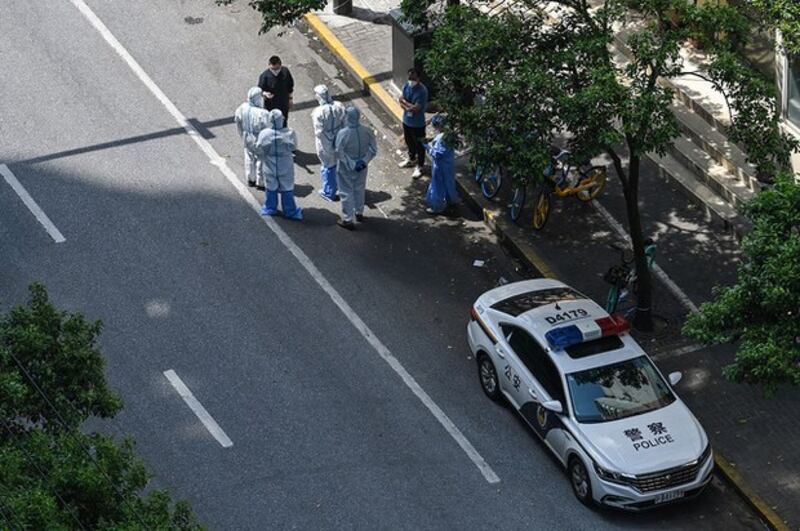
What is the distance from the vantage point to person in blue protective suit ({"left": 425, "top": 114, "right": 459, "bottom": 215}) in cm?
2070

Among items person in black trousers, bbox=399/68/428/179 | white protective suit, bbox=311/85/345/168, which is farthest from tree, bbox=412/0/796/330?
person in black trousers, bbox=399/68/428/179

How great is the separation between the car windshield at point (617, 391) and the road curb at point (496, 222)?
3.67 feet

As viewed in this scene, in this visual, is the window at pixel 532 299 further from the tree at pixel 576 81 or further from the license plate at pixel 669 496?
the license plate at pixel 669 496

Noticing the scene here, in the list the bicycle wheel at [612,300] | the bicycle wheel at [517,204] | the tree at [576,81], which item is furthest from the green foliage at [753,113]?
the bicycle wheel at [517,204]

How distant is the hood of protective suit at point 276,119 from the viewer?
20.3 meters

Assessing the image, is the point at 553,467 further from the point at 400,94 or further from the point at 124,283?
the point at 400,94

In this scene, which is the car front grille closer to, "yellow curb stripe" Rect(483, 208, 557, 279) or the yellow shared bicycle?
"yellow curb stripe" Rect(483, 208, 557, 279)

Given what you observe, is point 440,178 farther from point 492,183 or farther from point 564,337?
point 564,337

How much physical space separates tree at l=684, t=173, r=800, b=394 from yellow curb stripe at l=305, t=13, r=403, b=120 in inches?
388

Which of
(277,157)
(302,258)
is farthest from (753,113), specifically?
(277,157)

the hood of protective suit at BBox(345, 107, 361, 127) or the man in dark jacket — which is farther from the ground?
the hood of protective suit at BBox(345, 107, 361, 127)

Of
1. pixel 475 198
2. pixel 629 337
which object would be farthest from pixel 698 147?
pixel 629 337

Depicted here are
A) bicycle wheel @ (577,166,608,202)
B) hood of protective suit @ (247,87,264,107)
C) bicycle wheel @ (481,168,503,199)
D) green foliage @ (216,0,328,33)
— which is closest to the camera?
green foliage @ (216,0,328,33)

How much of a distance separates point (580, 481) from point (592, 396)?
3.10 ft
